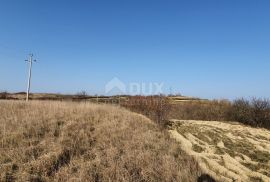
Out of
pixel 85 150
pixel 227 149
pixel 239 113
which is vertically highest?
pixel 239 113

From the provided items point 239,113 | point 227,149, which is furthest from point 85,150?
point 239,113

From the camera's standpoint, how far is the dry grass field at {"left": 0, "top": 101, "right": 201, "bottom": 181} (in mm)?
8070

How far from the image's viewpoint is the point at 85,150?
32.8 feet

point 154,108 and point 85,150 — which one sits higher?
point 154,108

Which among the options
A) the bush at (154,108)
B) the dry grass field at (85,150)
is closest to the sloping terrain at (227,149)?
the dry grass field at (85,150)

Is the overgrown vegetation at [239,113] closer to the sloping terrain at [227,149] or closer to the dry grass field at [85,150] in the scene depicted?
the sloping terrain at [227,149]

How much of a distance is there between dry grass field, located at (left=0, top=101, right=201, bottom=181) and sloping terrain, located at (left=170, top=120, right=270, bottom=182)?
62 cm

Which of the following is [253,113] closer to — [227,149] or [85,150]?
[227,149]

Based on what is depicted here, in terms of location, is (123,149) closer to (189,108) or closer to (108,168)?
(108,168)

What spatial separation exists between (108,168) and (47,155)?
6.19ft

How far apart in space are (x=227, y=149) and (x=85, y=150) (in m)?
5.48

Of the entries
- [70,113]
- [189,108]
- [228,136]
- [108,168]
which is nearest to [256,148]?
[228,136]

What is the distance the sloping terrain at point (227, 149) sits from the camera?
31.3 ft

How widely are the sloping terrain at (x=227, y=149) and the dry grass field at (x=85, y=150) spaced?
2.04ft
